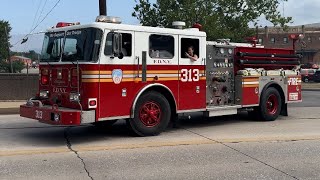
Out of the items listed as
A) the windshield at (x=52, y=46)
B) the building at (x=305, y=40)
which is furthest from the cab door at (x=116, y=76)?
the building at (x=305, y=40)

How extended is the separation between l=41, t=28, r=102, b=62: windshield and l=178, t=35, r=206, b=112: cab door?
2290 mm

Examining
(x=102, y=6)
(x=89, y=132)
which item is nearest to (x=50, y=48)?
(x=89, y=132)

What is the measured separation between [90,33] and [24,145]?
2537 mm

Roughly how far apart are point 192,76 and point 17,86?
33.4ft

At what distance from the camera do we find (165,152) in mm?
8125

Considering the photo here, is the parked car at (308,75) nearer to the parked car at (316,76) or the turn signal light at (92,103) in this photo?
the parked car at (316,76)

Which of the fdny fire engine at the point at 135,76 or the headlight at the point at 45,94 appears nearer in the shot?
the fdny fire engine at the point at 135,76

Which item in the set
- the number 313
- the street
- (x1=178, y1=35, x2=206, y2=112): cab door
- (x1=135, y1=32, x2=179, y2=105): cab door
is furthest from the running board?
(x1=135, y1=32, x2=179, y2=105): cab door

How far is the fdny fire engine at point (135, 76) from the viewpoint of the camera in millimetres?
8859

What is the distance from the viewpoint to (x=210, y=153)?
8086 millimetres

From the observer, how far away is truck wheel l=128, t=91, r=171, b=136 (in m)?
9.62

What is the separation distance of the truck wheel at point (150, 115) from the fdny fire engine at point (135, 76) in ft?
0.07

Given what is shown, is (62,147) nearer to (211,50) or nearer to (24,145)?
(24,145)

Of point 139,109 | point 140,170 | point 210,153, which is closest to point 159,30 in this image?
point 139,109
